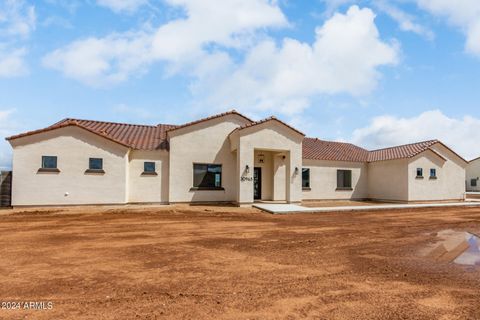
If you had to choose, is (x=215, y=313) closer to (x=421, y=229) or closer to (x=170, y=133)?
(x=421, y=229)

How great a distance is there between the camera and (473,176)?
131 ft

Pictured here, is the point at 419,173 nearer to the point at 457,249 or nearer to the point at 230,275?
the point at 457,249

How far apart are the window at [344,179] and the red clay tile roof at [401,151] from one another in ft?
8.00

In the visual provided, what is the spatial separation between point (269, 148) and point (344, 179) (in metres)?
8.54

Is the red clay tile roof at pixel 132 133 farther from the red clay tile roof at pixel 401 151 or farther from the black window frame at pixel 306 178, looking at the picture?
the red clay tile roof at pixel 401 151

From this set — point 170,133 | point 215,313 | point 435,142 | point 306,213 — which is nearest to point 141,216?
point 170,133

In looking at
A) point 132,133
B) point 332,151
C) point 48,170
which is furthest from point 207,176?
point 332,151

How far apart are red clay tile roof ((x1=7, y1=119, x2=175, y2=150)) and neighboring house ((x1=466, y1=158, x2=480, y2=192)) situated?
134 ft

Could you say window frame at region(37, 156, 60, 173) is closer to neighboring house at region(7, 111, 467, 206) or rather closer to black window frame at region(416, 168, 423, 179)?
neighboring house at region(7, 111, 467, 206)

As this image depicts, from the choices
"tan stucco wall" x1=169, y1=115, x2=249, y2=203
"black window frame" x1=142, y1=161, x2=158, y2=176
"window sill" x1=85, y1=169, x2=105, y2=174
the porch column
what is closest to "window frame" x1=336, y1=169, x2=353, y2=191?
the porch column

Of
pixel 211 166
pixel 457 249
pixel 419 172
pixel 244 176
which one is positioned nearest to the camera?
pixel 457 249

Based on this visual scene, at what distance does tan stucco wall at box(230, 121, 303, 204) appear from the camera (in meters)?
17.2

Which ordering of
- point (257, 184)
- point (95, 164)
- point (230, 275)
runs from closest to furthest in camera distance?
point (230, 275)
point (95, 164)
point (257, 184)

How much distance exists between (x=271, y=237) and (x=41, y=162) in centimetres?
1316
